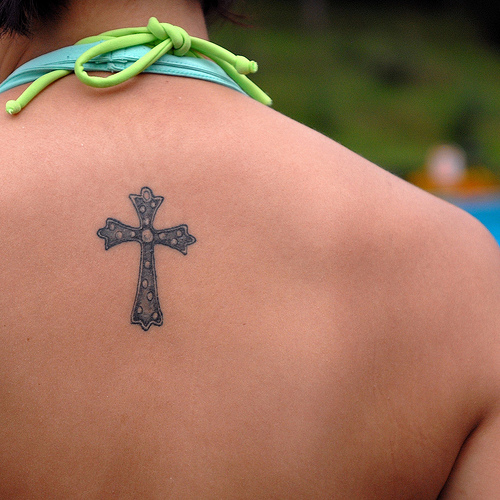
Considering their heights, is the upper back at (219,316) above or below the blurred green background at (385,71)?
below

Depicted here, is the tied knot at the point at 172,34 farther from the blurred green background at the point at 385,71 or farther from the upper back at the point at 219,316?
the blurred green background at the point at 385,71

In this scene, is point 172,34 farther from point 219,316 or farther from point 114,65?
point 219,316

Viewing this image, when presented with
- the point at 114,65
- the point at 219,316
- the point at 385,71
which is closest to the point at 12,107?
the point at 114,65

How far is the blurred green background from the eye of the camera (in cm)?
1092

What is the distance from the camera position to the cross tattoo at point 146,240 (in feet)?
2.75

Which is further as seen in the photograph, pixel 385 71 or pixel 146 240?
pixel 385 71

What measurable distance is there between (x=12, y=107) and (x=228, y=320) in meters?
0.40

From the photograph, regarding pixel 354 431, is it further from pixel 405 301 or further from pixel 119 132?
pixel 119 132

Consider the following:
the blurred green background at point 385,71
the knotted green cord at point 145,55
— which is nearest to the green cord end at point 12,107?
the knotted green cord at point 145,55

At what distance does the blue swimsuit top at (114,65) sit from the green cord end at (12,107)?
76mm

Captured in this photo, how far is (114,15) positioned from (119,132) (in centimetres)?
21

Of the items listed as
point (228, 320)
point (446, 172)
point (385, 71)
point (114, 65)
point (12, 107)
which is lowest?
point (228, 320)

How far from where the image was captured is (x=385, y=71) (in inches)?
495

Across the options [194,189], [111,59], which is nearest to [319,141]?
[194,189]
